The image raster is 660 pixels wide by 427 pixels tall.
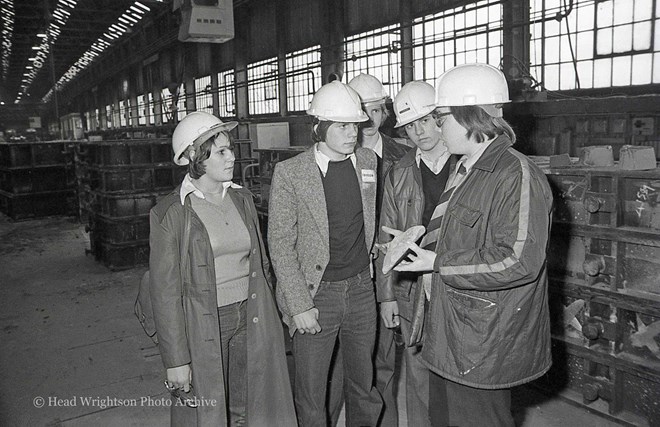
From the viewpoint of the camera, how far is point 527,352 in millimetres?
2219

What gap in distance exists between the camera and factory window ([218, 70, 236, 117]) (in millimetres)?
17295

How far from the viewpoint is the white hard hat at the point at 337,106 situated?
9.57ft

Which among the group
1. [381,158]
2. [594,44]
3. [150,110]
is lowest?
[381,158]

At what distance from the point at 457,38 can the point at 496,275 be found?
7006mm

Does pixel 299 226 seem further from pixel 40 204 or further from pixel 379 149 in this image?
pixel 40 204

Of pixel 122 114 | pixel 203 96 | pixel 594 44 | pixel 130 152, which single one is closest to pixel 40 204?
→ pixel 130 152

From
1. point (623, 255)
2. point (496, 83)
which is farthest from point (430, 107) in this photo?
point (623, 255)

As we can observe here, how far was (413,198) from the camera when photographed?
3.14 metres

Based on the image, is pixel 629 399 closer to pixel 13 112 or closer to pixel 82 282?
pixel 82 282

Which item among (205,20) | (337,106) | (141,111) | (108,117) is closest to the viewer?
(337,106)

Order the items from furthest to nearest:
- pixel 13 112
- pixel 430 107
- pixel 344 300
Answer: pixel 13 112
pixel 430 107
pixel 344 300

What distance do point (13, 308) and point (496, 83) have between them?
6.74 meters

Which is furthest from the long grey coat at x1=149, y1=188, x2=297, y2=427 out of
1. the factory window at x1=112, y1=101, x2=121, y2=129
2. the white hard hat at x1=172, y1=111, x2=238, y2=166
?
the factory window at x1=112, y1=101, x2=121, y2=129

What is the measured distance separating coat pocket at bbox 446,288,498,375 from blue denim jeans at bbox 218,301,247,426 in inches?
45.1
